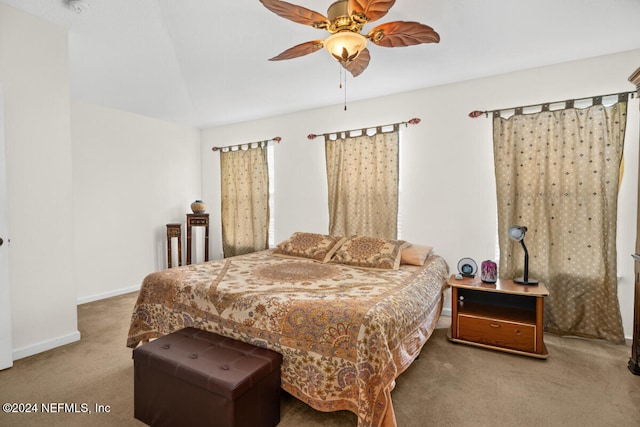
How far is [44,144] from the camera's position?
2512 millimetres

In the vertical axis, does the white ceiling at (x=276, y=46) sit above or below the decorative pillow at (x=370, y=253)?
above

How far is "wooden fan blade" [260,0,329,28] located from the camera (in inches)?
64.9

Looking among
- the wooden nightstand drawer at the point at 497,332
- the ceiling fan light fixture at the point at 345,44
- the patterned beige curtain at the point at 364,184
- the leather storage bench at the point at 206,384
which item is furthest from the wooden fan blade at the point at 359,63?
the wooden nightstand drawer at the point at 497,332

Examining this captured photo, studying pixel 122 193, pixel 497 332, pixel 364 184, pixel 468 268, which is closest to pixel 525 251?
pixel 468 268

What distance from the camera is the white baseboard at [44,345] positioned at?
2365 mm

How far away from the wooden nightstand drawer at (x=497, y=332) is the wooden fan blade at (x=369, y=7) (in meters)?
2.33

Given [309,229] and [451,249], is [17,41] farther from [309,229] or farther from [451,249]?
[451,249]

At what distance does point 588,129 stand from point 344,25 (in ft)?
7.84

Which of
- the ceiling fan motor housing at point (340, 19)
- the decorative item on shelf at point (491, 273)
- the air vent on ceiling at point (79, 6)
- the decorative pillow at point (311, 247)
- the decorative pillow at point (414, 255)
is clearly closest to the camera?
the ceiling fan motor housing at point (340, 19)

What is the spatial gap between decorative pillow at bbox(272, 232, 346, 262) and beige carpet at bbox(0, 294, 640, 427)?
1268 mm

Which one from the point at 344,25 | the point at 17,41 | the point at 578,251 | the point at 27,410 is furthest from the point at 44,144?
the point at 578,251

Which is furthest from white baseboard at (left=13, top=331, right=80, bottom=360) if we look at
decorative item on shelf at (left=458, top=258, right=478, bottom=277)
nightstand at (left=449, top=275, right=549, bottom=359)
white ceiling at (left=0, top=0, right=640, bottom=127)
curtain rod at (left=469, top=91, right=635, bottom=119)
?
curtain rod at (left=469, top=91, right=635, bottom=119)

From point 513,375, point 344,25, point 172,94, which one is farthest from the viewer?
point 172,94

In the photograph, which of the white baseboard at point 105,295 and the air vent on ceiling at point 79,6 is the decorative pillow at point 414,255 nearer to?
the air vent on ceiling at point 79,6
